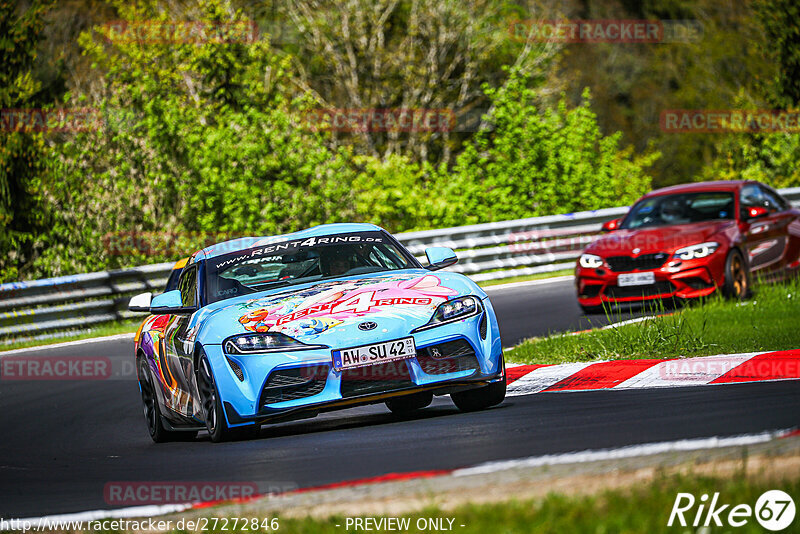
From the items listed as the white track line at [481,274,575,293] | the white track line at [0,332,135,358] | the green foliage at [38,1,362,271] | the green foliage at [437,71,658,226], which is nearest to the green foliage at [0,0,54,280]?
the green foliage at [38,1,362,271]

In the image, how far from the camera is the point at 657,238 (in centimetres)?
1438

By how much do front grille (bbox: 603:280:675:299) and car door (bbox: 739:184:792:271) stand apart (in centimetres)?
125

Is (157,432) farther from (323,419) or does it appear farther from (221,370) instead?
(221,370)

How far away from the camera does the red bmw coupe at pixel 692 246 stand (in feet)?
45.8

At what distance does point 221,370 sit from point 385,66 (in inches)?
1271

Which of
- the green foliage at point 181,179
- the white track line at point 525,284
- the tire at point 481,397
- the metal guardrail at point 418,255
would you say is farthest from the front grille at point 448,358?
the green foliage at point 181,179

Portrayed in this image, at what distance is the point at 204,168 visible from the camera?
23281 millimetres

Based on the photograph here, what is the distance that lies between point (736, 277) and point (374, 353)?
24.8 feet

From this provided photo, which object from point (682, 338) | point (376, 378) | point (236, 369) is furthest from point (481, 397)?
point (682, 338)

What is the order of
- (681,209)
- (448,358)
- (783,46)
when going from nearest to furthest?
(448,358) → (681,209) → (783,46)

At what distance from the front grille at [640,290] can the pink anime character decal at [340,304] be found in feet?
20.4

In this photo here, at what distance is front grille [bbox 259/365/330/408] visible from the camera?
302 inches

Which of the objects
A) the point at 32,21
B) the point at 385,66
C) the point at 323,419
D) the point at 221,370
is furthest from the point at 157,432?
the point at 385,66

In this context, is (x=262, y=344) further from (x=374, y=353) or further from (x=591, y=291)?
(x=591, y=291)
